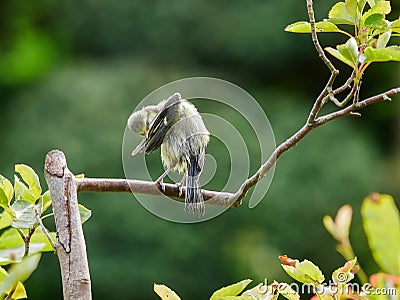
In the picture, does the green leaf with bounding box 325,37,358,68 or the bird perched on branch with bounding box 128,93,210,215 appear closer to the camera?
the green leaf with bounding box 325,37,358,68

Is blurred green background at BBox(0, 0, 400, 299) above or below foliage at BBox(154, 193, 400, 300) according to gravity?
above

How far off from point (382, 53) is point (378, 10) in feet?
0.17

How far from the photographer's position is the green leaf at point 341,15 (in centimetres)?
71

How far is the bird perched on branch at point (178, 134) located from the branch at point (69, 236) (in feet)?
0.37

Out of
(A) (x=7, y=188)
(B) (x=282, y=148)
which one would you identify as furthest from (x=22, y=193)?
(B) (x=282, y=148)

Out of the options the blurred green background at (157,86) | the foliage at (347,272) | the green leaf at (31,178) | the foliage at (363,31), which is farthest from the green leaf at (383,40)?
the blurred green background at (157,86)

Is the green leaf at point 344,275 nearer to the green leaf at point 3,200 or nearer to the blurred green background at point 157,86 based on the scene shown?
the green leaf at point 3,200

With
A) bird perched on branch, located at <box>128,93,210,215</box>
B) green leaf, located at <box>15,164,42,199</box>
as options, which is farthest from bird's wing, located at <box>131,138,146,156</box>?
green leaf, located at <box>15,164,42,199</box>

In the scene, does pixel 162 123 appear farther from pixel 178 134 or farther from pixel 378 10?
pixel 378 10

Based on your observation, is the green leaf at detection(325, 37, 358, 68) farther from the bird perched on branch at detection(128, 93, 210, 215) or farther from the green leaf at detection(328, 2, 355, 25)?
the bird perched on branch at detection(128, 93, 210, 215)

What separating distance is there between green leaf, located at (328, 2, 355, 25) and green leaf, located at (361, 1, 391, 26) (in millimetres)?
11

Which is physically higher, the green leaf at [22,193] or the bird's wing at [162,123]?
the bird's wing at [162,123]

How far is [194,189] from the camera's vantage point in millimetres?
821

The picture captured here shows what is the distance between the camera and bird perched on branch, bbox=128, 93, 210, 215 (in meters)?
0.82
